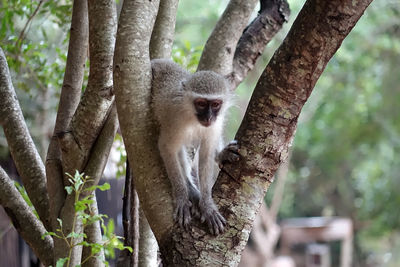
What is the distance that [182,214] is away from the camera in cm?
196

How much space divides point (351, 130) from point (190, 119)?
27.8 ft

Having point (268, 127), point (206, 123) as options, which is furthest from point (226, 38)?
point (268, 127)

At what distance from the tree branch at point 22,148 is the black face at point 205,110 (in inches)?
35.8

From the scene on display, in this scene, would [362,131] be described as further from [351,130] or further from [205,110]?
[205,110]

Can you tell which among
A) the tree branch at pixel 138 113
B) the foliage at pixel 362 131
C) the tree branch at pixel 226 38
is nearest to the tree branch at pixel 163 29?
the tree branch at pixel 226 38

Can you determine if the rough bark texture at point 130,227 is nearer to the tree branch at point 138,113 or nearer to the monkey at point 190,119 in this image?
the monkey at point 190,119

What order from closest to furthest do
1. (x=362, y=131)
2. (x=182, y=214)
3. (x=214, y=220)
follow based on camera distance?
1. (x=214, y=220)
2. (x=182, y=214)
3. (x=362, y=131)

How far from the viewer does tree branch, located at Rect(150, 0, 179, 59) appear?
2.73 meters

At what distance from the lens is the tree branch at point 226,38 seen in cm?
299

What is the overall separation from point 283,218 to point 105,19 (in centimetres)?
1188

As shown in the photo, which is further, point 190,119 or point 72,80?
point 190,119

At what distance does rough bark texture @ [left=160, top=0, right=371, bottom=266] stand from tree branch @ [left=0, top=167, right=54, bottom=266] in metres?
0.84

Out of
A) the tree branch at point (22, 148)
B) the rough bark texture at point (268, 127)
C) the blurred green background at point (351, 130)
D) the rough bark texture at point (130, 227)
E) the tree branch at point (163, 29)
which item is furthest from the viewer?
the blurred green background at point (351, 130)

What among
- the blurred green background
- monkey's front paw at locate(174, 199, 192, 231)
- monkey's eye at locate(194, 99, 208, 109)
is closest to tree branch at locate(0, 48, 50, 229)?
monkey's front paw at locate(174, 199, 192, 231)
